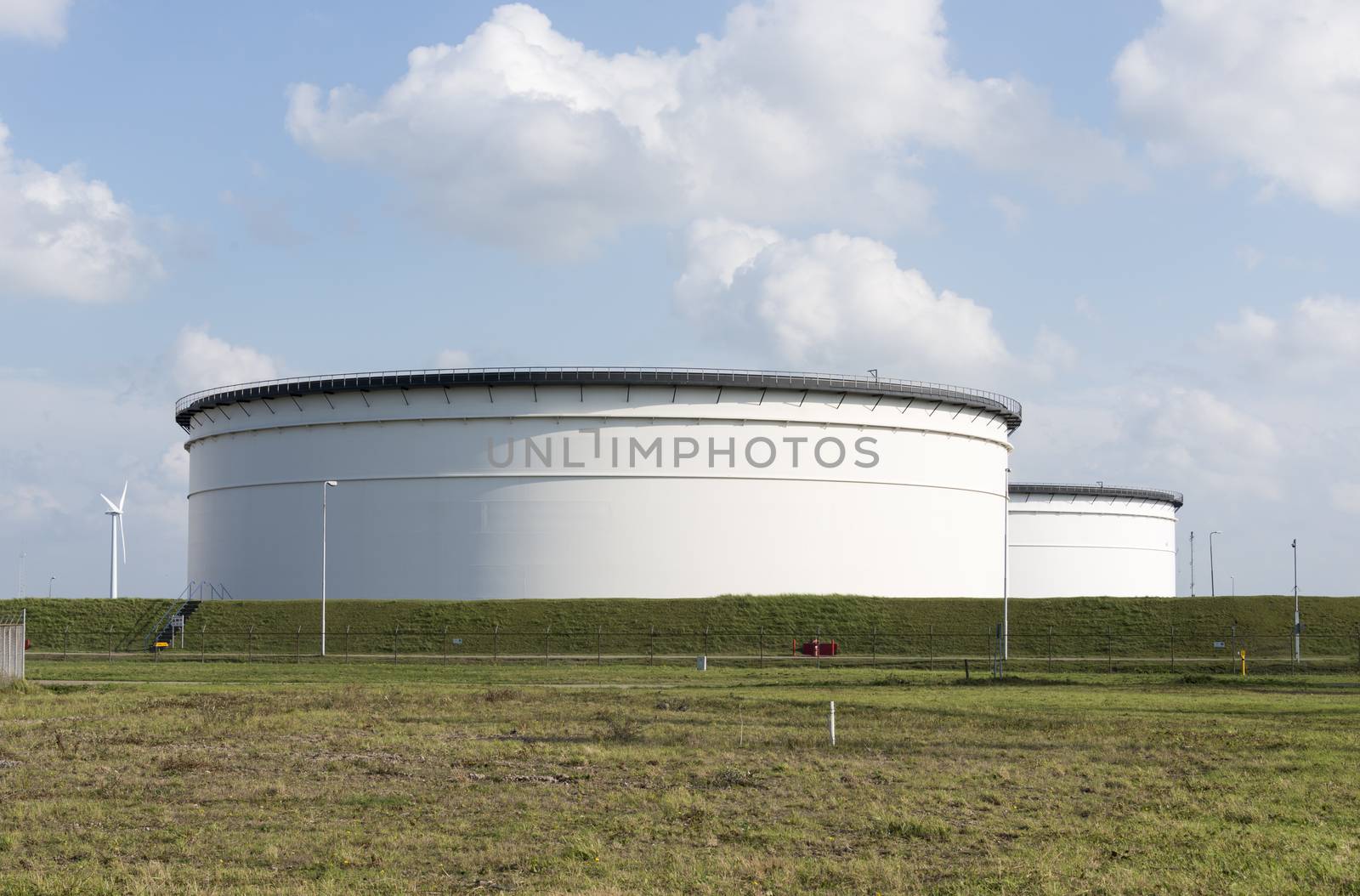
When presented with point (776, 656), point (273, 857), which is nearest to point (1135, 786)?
point (273, 857)

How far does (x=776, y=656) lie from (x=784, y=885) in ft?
128

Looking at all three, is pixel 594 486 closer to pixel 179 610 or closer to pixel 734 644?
pixel 734 644

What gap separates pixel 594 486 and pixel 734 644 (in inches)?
400

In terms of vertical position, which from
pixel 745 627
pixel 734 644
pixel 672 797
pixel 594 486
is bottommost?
pixel 734 644

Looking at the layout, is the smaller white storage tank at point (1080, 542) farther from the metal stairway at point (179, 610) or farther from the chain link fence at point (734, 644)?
the metal stairway at point (179, 610)

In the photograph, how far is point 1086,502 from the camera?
293ft

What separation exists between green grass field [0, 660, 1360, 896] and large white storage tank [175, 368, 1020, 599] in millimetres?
30107

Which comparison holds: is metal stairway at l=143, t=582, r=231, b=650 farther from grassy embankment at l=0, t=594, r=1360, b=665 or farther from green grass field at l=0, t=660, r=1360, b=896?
green grass field at l=0, t=660, r=1360, b=896

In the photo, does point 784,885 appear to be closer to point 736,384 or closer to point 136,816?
point 136,816

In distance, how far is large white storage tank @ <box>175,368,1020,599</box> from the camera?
2291 inches

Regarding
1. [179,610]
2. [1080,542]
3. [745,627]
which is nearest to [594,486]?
[745,627]

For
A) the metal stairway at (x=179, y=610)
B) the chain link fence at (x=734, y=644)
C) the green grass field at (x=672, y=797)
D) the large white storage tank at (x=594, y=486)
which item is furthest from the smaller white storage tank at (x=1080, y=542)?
the green grass field at (x=672, y=797)

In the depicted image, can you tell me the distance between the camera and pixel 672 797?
14.7 metres

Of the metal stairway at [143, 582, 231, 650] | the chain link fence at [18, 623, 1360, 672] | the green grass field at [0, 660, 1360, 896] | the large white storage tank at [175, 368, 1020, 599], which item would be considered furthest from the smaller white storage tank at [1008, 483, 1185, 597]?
the green grass field at [0, 660, 1360, 896]
